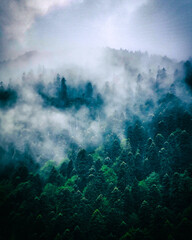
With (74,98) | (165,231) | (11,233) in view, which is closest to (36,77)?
(74,98)

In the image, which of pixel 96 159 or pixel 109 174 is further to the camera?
pixel 96 159

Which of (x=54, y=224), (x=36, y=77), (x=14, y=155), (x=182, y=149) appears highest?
(x=36, y=77)

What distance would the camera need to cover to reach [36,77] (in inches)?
6058

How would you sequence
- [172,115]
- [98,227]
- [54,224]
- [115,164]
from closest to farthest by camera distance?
[98,227] → [54,224] → [115,164] → [172,115]

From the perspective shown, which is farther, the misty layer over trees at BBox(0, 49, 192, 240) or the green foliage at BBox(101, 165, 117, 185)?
the green foliage at BBox(101, 165, 117, 185)

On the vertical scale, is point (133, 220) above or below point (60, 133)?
below

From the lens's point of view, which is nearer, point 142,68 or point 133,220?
point 133,220

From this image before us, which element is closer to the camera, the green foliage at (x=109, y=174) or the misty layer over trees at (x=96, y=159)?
the misty layer over trees at (x=96, y=159)

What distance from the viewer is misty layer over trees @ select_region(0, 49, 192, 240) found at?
41.4 m

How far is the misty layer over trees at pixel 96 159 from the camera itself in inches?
1630

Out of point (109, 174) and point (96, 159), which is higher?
point (96, 159)

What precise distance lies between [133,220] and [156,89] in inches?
3441

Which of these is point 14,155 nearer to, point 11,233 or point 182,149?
point 11,233

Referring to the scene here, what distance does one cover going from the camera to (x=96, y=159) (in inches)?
2921
